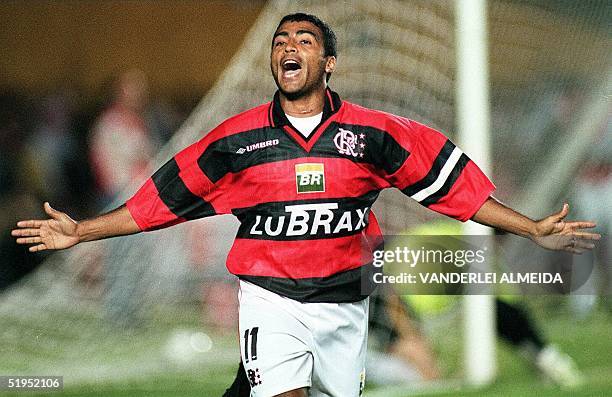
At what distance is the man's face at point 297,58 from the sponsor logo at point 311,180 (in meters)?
0.36

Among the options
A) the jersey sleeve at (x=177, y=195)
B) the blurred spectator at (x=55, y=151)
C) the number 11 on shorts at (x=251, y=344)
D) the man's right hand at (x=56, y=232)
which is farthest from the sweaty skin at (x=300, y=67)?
the blurred spectator at (x=55, y=151)

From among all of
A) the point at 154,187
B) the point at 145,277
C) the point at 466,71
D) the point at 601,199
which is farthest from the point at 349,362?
the point at 601,199

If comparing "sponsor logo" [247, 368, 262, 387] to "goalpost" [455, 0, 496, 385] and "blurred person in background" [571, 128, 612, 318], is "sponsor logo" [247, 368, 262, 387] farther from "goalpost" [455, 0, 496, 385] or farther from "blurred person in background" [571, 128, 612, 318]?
"blurred person in background" [571, 128, 612, 318]

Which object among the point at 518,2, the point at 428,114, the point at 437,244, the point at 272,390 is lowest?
the point at 272,390

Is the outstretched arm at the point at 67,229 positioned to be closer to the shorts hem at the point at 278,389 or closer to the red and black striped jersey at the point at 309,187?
the red and black striped jersey at the point at 309,187

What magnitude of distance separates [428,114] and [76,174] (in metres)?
5.04

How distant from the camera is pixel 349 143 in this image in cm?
534

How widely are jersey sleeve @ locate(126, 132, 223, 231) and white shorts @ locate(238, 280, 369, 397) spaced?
0.41m

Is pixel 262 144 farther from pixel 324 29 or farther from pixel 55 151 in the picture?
pixel 55 151

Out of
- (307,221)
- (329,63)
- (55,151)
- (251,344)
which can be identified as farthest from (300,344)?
(55,151)

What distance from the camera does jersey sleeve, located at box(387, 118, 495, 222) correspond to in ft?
17.9

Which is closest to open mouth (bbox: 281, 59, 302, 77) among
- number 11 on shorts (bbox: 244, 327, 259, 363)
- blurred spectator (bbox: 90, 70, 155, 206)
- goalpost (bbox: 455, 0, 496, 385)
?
number 11 on shorts (bbox: 244, 327, 259, 363)

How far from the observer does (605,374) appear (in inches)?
352

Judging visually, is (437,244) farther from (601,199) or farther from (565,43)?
(601,199)
